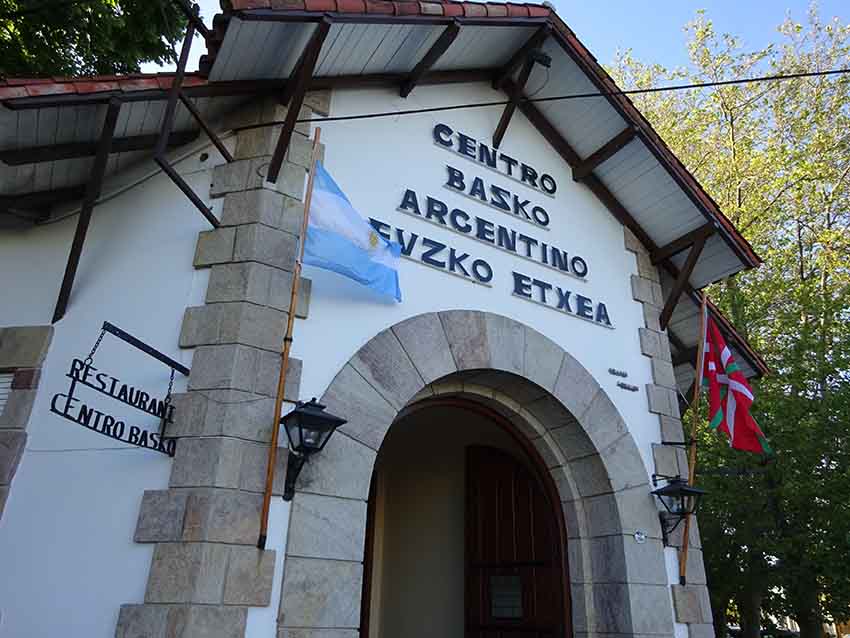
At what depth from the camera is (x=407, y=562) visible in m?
7.26

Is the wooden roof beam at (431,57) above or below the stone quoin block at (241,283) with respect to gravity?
above

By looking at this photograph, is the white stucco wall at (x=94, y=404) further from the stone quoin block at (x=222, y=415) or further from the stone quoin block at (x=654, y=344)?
the stone quoin block at (x=654, y=344)

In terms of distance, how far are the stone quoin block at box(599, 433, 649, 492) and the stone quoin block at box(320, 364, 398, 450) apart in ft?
6.75

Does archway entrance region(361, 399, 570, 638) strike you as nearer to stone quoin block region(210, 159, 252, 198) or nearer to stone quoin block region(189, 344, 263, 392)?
Result: stone quoin block region(189, 344, 263, 392)

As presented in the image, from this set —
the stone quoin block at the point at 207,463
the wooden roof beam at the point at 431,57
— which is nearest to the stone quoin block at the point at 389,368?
the stone quoin block at the point at 207,463

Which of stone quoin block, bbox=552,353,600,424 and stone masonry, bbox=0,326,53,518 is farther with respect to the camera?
stone quoin block, bbox=552,353,600,424

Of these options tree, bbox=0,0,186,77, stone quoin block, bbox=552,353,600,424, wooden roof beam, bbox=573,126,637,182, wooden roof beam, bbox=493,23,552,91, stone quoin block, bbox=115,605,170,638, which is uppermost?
tree, bbox=0,0,186,77

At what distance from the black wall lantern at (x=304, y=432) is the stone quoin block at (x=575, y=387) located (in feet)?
7.45

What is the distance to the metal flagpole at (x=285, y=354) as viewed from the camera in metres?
3.69

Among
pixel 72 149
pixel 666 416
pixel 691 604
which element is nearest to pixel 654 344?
pixel 666 416

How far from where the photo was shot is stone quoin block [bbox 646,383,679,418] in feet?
20.0

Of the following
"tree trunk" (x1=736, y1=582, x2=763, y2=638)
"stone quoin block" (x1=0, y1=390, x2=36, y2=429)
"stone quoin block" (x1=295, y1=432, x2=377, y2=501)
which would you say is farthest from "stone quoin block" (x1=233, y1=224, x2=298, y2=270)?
"tree trunk" (x1=736, y1=582, x2=763, y2=638)

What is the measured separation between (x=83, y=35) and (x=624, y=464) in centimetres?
621

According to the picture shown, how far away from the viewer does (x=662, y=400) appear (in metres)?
6.17
